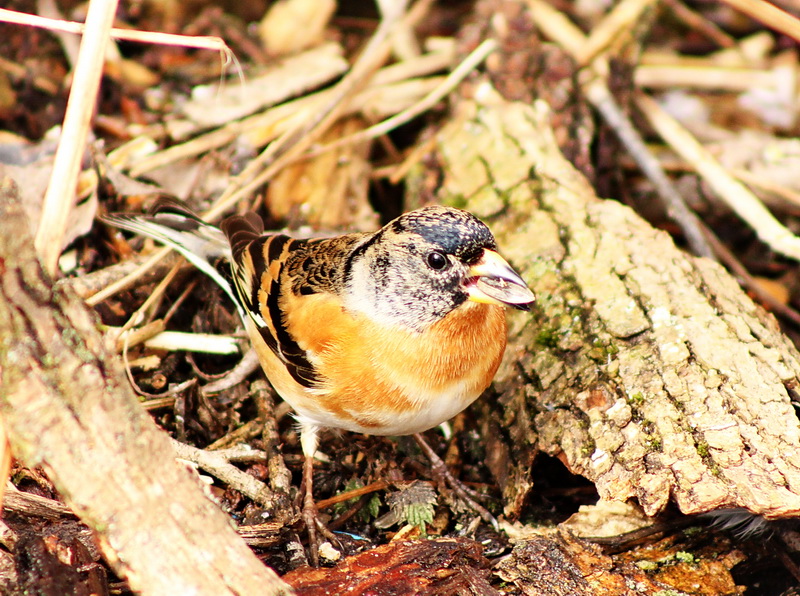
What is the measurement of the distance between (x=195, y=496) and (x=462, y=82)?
360cm

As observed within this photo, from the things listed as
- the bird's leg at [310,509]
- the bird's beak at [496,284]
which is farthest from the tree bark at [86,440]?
the bird's beak at [496,284]

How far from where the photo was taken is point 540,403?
11.9 feet

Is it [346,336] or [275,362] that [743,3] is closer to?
[346,336]

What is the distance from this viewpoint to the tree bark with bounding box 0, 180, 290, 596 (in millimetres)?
2246

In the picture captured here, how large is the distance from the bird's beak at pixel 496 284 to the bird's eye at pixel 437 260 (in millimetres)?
116

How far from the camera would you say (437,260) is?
134 inches

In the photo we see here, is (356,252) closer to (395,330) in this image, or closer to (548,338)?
(395,330)

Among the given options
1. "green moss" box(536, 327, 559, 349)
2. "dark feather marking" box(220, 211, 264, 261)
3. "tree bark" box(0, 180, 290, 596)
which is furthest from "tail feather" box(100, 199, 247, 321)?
"tree bark" box(0, 180, 290, 596)

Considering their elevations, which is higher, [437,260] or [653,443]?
[437,260]

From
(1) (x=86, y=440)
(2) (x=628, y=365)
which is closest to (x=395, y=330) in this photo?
(2) (x=628, y=365)

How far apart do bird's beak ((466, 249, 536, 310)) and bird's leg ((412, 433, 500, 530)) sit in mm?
950

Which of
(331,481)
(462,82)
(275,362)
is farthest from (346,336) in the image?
(462,82)

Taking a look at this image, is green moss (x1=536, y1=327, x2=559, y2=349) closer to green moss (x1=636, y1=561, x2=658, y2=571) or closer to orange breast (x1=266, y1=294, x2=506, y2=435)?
orange breast (x1=266, y1=294, x2=506, y2=435)

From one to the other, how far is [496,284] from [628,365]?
69 centimetres
